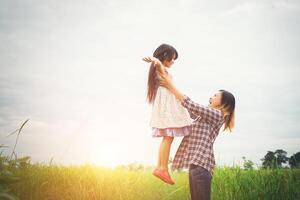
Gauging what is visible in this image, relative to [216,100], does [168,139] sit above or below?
below

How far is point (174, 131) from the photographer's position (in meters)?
4.52

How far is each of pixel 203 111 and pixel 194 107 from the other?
13 cm

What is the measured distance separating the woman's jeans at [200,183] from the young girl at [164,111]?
13.9 inches

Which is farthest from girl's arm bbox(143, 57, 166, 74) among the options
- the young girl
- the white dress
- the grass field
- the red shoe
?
the grass field

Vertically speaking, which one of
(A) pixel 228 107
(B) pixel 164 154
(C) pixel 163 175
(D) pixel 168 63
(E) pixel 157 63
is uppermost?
(D) pixel 168 63

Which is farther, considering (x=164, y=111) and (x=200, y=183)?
(x=164, y=111)

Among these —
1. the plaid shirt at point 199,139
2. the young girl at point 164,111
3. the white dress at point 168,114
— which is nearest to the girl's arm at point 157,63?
the young girl at point 164,111

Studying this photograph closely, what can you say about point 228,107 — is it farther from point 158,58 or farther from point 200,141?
point 158,58

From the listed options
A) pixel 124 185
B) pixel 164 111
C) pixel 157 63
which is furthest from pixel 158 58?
pixel 124 185

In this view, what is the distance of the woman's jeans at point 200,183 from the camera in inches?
163

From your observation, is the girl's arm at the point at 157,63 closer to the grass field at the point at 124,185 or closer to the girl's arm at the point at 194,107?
the girl's arm at the point at 194,107

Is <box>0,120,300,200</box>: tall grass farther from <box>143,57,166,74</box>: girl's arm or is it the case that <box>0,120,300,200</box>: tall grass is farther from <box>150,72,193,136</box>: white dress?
<box>143,57,166,74</box>: girl's arm

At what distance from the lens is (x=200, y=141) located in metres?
4.30

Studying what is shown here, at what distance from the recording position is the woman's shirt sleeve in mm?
4254
